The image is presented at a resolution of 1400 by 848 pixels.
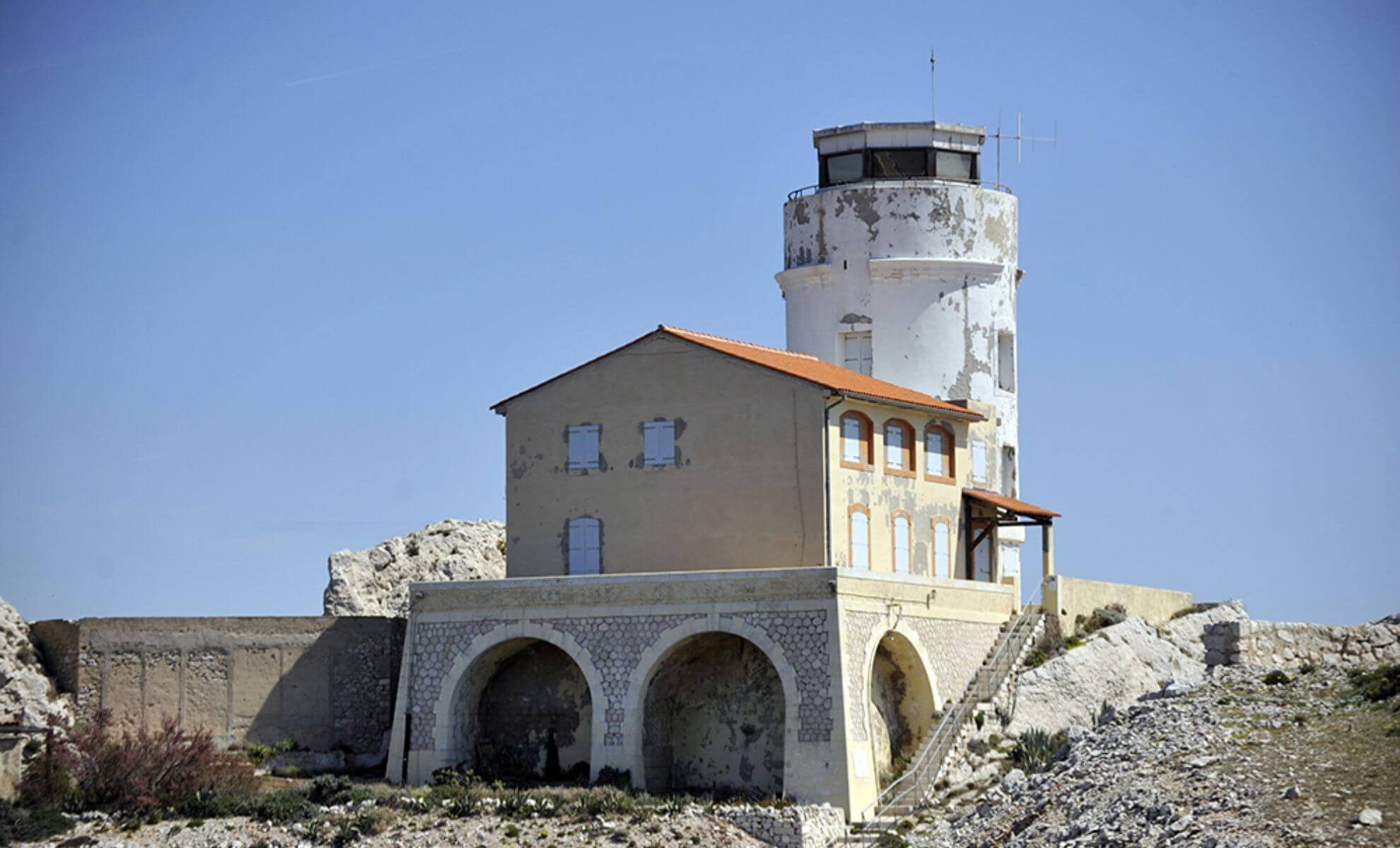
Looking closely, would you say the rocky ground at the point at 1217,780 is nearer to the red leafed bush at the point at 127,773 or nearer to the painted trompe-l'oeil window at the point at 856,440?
the painted trompe-l'oeil window at the point at 856,440

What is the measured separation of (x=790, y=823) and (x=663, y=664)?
5.87 metres

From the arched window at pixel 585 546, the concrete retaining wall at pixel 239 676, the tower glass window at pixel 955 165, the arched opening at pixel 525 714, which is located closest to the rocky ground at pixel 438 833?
the arched opening at pixel 525 714

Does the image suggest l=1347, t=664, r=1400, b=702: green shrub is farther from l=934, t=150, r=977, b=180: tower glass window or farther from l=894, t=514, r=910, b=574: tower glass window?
l=934, t=150, r=977, b=180: tower glass window

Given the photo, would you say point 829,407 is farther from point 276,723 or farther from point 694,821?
point 276,723

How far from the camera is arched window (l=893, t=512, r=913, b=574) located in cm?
5125

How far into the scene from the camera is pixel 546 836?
44469 mm

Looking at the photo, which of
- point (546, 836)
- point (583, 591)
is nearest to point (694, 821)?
point (546, 836)

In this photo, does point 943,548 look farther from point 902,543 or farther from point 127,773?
point 127,773

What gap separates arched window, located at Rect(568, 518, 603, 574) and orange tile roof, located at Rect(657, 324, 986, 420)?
5.13m

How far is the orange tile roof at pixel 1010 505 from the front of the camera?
2103 inches

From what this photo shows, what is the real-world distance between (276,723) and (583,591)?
924cm

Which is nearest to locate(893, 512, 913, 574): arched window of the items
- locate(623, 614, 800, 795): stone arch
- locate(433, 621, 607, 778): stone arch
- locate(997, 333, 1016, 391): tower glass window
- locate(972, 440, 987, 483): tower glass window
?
locate(623, 614, 800, 795): stone arch

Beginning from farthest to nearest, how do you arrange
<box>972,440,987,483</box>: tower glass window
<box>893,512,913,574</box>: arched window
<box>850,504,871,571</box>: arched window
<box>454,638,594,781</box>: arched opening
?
<box>972,440,987,483</box>: tower glass window, <box>893,512,913,574</box>: arched window, <box>454,638,594,781</box>: arched opening, <box>850,504,871,571</box>: arched window

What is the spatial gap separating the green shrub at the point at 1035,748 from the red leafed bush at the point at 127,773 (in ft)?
58.4
